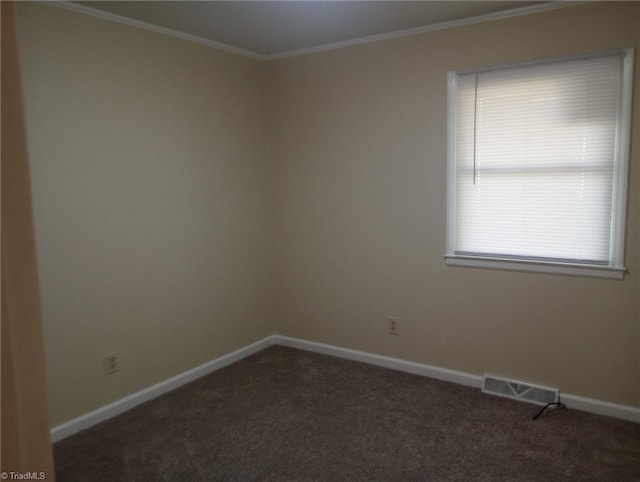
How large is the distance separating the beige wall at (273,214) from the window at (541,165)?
8cm

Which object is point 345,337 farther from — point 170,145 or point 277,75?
point 277,75

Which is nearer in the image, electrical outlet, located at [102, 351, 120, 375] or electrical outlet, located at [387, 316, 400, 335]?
electrical outlet, located at [102, 351, 120, 375]

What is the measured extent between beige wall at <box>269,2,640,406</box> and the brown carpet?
309 millimetres

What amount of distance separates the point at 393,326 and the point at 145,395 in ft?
5.88

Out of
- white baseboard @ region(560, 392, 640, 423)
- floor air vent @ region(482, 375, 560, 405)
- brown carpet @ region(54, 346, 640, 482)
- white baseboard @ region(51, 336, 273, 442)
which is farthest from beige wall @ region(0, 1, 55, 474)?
white baseboard @ region(560, 392, 640, 423)

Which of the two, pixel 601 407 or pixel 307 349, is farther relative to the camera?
pixel 307 349

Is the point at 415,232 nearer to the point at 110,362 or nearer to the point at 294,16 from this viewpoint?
the point at 294,16

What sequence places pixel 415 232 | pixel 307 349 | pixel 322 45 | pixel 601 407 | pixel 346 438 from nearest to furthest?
pixel 346 438 < pixel 601 407 < pixel 415 232 < pixel 322 45 < pixel 307 349

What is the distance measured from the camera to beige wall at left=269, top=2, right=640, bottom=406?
2764mm

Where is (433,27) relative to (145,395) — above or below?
above

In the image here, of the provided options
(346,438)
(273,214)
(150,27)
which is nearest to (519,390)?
(346,438)

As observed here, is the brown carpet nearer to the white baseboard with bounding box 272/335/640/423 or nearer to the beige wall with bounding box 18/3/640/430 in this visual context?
the white baseboard with bounding box 272/335/640/423

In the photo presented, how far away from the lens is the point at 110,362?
2.89 meters

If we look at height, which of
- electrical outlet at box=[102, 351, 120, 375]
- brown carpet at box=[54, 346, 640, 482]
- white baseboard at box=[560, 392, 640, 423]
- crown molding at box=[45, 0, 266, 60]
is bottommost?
brown carpet at box=[54, 346, 640, 482]
